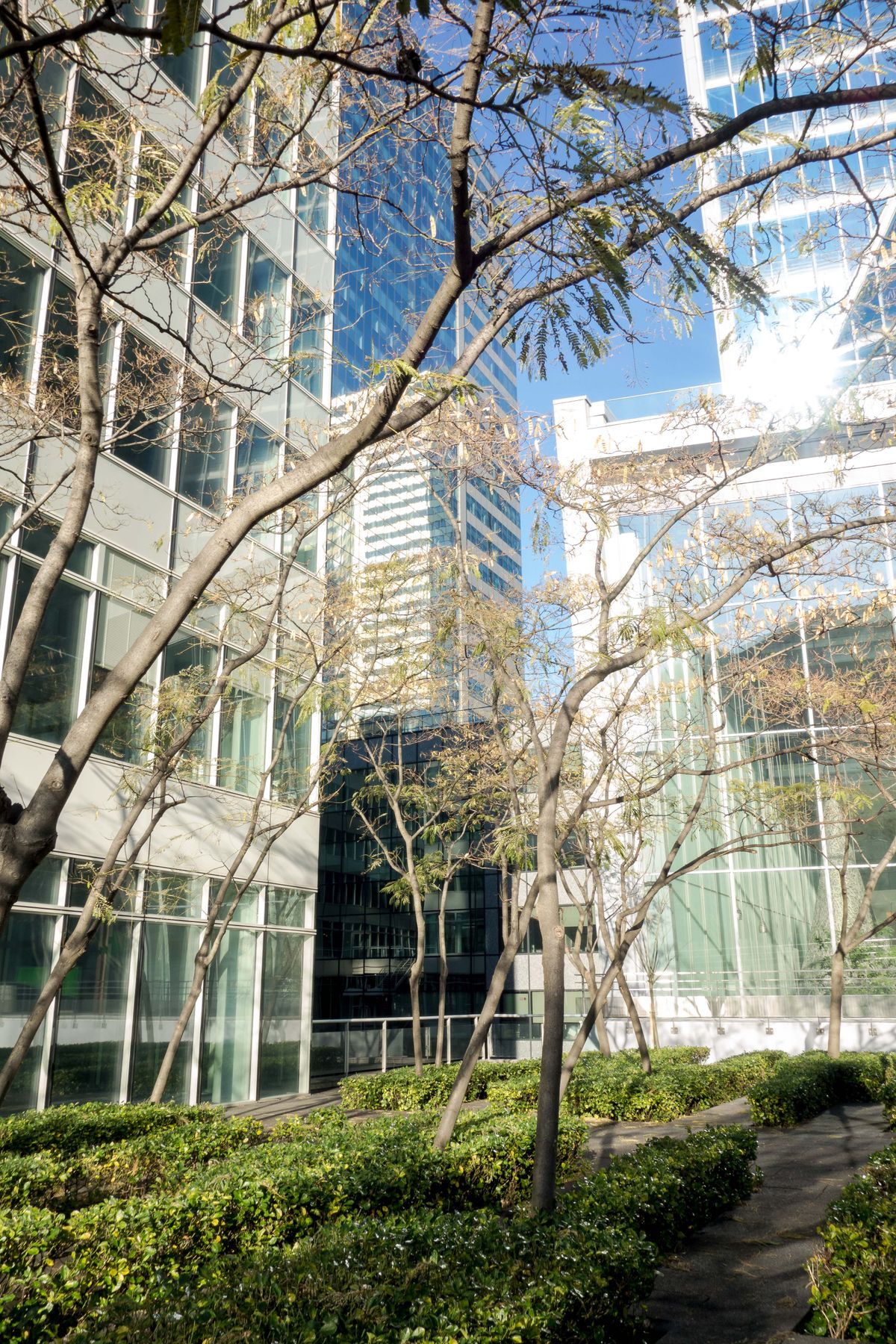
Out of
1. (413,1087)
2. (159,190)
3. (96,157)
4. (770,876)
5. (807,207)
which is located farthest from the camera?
(770,876)

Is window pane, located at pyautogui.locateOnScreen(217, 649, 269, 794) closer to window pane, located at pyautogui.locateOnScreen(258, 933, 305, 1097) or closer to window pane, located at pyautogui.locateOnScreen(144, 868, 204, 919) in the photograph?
window pane, located at pyautogui.locateOnScreen(144, 868, 204, 919)

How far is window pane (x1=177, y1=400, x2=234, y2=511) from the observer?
1659 centimetres

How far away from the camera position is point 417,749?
35531 mm

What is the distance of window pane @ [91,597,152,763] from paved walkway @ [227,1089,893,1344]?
5.69 meters

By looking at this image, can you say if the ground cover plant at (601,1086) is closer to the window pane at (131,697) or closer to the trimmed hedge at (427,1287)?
the window pane at (131,697)

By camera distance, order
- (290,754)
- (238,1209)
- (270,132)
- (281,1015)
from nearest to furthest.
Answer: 1. (238,1209)
2. (270,132)
3. (281,1015)
4. (290,754)

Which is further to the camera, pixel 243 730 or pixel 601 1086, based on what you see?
pixel 243 730

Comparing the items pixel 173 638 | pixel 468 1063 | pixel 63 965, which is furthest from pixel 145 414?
pixel 468 1063

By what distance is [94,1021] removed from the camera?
13.7m

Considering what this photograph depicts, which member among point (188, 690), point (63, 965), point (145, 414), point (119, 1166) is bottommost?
point (119, 1166)

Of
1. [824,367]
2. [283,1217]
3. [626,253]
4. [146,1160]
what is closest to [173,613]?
[626,253]

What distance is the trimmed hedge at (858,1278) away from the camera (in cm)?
494

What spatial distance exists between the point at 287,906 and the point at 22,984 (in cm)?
706

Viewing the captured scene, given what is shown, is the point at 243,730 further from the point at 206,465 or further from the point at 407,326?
the point at 407,326
